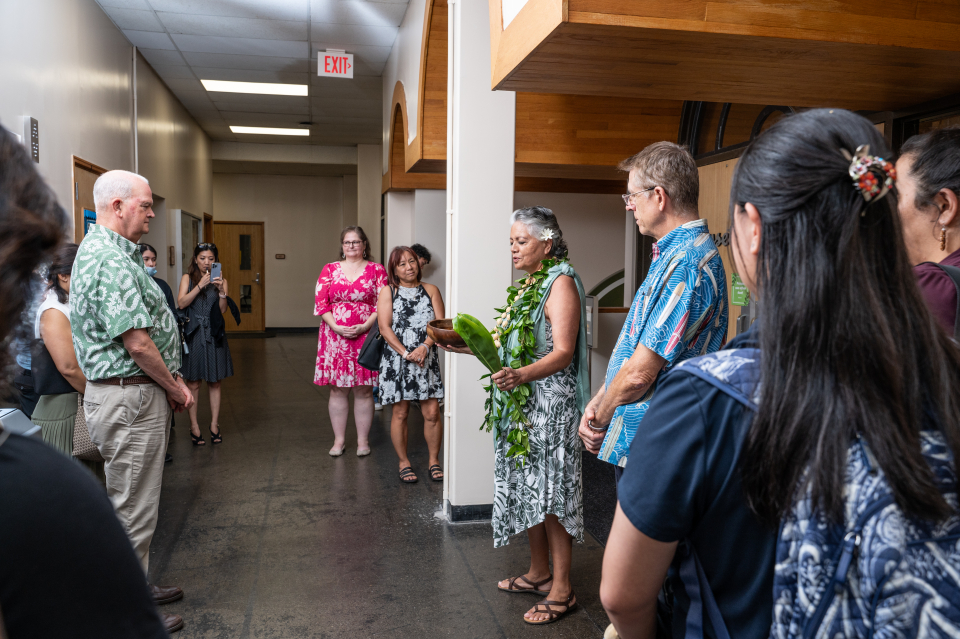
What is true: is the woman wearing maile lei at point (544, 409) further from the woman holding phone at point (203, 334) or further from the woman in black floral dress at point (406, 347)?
the woman holding phone at point (203, 334)

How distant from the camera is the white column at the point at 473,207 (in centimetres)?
363

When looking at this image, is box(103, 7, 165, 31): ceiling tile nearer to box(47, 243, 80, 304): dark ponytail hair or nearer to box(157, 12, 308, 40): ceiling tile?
box(157, 12, 308, 40): ceiling tile

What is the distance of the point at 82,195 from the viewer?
18.3ft

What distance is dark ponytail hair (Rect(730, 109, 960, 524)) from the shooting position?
79cm

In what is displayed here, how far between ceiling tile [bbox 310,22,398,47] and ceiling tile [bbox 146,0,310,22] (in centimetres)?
33

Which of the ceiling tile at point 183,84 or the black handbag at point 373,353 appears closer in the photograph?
the black handbag at point 373,353

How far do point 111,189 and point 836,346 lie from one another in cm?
263

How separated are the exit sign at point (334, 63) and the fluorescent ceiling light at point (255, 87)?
5.69ft

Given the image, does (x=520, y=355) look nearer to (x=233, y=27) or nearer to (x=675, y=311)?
(x=675, y=311)

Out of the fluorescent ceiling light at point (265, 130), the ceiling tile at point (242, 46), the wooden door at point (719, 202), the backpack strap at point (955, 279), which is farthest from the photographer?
the fluorescent ceiling light at point (265, 130)

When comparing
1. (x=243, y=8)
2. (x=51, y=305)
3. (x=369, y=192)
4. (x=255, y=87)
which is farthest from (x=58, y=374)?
(x=369, y=192)

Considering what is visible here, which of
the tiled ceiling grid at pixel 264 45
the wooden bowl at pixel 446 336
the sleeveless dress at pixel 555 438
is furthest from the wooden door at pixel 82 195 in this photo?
the sleeveless dress at pixel 555 438

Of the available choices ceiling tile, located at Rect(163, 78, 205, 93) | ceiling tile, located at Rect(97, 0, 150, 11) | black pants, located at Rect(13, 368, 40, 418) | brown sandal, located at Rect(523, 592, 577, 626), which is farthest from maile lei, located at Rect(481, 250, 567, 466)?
ceiling tile, located at Rect(163, 78, 205, 93)

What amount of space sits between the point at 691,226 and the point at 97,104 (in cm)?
592
